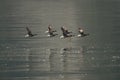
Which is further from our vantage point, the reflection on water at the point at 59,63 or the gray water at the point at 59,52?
the gray water at the point at 59,52

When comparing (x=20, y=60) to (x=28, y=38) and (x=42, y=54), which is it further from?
(x=28, y=38)

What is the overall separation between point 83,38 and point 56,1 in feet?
194

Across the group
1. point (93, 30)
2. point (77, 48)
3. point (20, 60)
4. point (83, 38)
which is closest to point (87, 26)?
point (93, 30)

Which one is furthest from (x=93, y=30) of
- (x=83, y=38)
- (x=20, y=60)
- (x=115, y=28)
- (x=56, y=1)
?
(x=56, y=1)

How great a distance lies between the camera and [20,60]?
1640 inches

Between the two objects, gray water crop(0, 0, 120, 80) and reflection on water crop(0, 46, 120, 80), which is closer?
reflection on water crop(0, 46, 120, 80)

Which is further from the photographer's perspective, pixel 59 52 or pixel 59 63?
pixel 59 52

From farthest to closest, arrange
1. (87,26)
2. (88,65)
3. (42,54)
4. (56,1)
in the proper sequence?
1. (56,1)
2. (87,26)
3. (42,54)
4. (88,65)

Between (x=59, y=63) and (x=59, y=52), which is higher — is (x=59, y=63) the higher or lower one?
the lower one

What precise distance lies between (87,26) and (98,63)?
2213 cm

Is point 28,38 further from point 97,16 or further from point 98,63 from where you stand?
point 97,16

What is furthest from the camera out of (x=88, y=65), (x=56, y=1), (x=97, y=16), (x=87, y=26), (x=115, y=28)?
(x=56, y=1)

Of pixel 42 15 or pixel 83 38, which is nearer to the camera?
pixel 83 38

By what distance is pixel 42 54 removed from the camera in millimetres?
43719
